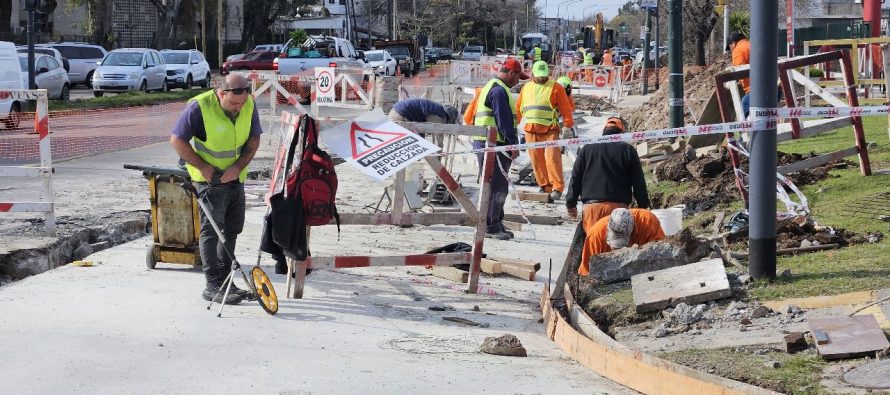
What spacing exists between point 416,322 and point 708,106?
673 centimetres

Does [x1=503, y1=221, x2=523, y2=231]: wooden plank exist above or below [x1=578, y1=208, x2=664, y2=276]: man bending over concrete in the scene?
below

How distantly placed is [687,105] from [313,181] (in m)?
18.0

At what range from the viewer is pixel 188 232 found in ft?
31.7

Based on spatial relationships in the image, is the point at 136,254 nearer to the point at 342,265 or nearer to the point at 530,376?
the point at 342,265

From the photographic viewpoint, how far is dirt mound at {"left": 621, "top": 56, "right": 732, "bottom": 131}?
2349 cm

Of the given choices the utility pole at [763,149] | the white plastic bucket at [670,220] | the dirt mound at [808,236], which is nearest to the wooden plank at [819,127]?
→ the white plastic bucket at [670,220]

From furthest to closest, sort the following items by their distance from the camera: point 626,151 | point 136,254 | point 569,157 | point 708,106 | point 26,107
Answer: point 26,107 < point 569,157 < point 708,106 < point 136,254 < point 626,151

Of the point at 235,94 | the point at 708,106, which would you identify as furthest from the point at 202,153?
the point at 708,106

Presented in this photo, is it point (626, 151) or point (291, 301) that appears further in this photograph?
point (626, 151)

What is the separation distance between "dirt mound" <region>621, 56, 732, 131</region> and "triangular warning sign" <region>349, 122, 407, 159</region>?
45.5ft

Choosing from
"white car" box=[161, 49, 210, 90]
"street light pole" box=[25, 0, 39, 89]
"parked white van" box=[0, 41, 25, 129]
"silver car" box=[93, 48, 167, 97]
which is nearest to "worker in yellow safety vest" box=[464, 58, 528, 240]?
"parked white van" box=[0, 41, 25, 129]

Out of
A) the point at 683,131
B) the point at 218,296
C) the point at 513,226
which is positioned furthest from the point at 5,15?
the point at 683,131

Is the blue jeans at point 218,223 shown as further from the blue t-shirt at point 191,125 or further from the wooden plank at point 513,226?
the wooden plank at point 513,226

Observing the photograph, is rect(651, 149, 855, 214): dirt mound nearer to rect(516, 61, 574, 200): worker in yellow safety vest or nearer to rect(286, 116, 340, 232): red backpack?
rect(516, 61, 574, 200): worker in yellow safety vest
